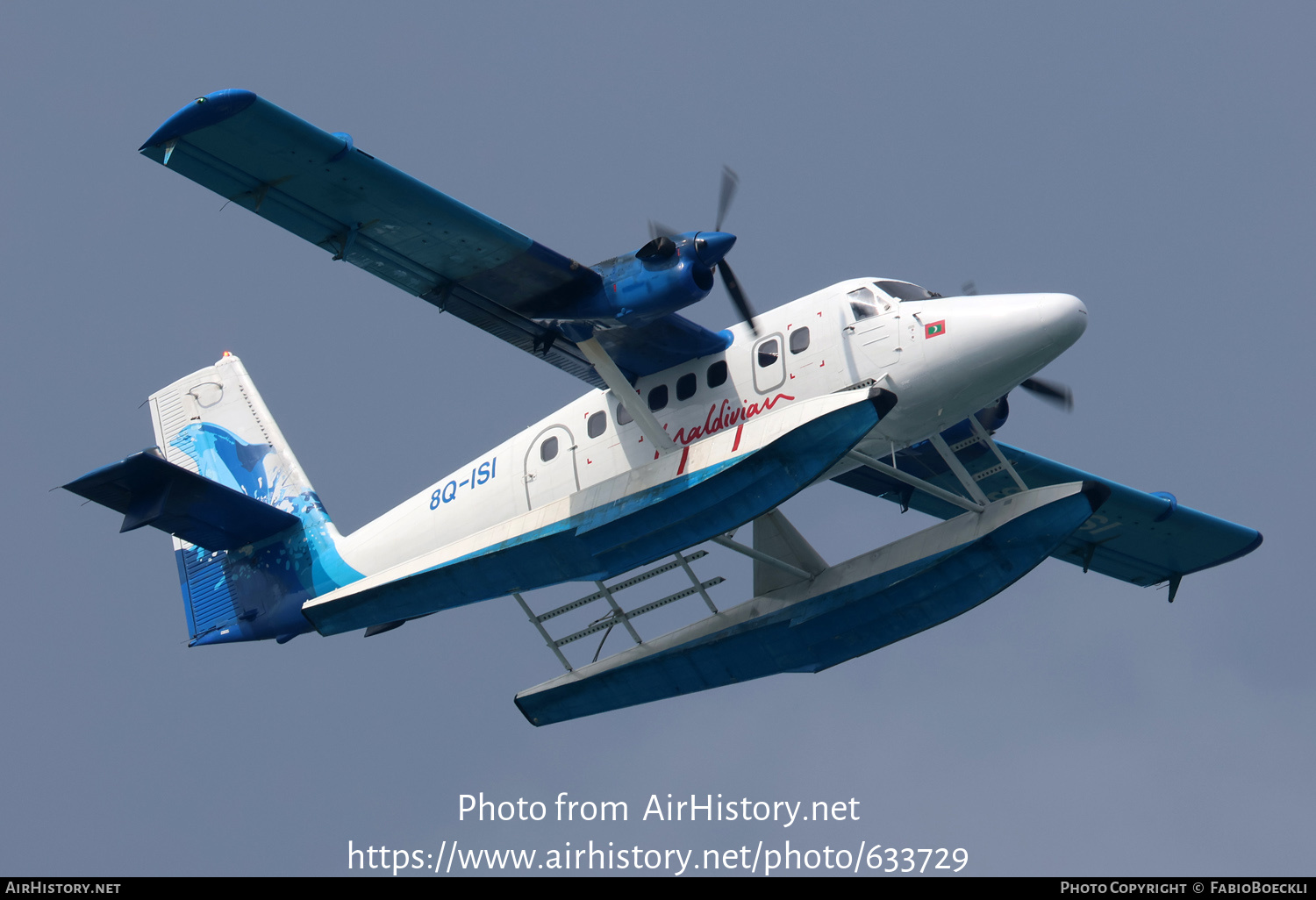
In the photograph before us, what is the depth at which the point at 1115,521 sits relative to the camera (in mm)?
26188

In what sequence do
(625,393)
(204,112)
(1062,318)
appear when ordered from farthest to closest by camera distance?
(625,393), (1062,318), (204,112)

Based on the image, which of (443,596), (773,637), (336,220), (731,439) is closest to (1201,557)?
(773,637)

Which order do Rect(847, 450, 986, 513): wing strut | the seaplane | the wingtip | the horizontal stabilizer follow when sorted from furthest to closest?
the horizontal stabilizer, Rect(847, 450, 986, 513): wing strut, the seaplane, the wingtip

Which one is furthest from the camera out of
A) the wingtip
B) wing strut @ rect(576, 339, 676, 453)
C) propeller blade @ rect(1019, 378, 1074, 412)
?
propeller blade @ rect(1019, 378, 1074, 412)

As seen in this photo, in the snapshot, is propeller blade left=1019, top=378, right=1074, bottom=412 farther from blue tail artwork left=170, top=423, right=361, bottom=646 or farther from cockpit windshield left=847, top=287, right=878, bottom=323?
blue tail artwork left=170, top=423, right=361, bottom=646

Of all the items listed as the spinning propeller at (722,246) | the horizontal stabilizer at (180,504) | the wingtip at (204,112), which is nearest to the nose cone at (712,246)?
the spinning propeller at (722,246)

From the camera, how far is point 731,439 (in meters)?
20.7

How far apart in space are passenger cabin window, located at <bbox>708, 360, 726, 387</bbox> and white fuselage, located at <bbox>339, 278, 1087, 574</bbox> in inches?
0.6

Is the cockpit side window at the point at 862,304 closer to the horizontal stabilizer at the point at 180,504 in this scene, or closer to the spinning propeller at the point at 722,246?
the spinning propeller at the point at 722,246

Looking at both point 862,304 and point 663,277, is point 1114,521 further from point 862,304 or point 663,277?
point 663,277

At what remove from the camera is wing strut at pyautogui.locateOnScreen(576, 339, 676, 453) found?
2155 cm

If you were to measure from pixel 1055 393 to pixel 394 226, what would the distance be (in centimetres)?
920

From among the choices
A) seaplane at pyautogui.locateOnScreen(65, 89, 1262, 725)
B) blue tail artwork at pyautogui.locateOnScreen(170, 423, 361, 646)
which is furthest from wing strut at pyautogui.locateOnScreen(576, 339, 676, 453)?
blue tail artwork at pyautogui.locateOnScreen(170, 423, 361, 646)

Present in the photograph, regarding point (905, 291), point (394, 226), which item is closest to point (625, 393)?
point (394, 226)
